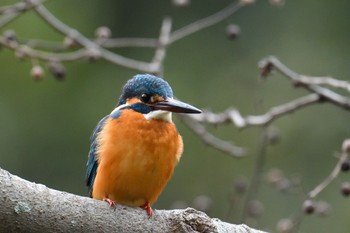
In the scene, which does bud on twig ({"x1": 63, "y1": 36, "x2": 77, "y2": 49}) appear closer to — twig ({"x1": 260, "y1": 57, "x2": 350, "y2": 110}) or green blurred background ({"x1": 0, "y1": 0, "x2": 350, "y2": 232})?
twig ({"x1": 260, "y1": 57, "x2": 350, "y2": 110})

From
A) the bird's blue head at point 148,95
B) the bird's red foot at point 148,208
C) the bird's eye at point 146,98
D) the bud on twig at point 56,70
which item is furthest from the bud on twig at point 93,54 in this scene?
the bird's red foot at point 148,208

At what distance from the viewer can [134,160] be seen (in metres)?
5.70

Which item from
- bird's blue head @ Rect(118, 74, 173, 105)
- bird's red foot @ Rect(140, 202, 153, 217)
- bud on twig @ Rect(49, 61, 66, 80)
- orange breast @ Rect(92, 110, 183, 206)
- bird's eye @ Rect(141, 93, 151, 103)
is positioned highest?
bud on twig @ Rect(49, 61, 66, 80)

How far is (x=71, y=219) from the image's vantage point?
4.68 metres

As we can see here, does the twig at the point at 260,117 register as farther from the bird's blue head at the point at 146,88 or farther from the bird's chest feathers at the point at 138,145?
the bird's chest feathers at the point at 138,145

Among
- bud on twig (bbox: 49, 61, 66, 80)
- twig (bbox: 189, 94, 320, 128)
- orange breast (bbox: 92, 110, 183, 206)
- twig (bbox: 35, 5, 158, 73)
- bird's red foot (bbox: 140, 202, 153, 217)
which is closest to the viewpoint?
bird's red foot (bbox: 140, 202, 153, 217)

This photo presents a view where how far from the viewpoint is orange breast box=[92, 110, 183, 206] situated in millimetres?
5695

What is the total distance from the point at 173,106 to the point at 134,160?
1.37ft

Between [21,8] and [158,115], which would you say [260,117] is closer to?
[158,115]

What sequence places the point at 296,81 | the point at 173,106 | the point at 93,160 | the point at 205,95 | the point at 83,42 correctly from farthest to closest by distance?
the point at 205,95 → the point at 83,42 → the point at 296,81 → the point at 93,160 → the point at 173,106

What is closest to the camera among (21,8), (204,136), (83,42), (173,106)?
(173,106)

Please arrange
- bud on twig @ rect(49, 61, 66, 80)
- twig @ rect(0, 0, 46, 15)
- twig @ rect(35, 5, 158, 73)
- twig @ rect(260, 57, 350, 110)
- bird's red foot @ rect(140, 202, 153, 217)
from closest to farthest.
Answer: bird's red foot @ rect(140, 202, 153, 217), twig @ rect(260, 57, 350, 110), twig @ rect(0, 0, 46, 15), twig @ rect(35, 5, 158, 73), bud on twig @ rect(49, 61, 66, 80)

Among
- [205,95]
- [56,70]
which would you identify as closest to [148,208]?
[56,70]

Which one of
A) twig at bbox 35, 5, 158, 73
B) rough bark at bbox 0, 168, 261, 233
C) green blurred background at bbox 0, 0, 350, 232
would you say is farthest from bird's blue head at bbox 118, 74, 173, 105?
green blurred background at bbox 0, 0, 350, 232
